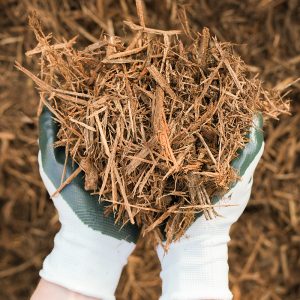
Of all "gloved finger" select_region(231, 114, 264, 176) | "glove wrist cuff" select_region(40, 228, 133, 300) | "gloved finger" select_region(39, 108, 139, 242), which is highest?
"gloved finger" select_region(231, 114, 264, 176)

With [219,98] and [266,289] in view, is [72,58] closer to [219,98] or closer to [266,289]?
[219,98]

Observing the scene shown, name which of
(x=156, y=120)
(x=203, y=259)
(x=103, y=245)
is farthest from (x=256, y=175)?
(x=156, y=120)

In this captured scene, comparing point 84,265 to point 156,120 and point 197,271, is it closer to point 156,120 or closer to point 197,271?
point 197,271

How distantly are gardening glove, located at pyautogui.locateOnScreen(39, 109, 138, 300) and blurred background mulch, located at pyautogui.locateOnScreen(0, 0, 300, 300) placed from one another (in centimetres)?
48

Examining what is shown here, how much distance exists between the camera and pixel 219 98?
1211 mm

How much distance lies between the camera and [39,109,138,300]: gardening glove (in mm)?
1411

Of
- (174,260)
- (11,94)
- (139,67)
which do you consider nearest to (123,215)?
(174,260)

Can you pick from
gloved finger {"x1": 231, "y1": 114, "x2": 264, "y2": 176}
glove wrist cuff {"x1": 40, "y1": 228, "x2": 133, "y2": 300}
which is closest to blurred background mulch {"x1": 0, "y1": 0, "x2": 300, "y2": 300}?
glove wrist cuff {"x1": 40, "y1": 228, "x2": 133, "y2": 300}

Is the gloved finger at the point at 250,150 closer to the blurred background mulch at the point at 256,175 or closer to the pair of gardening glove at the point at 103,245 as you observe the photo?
the pair of gardening glove at the point at 103,245

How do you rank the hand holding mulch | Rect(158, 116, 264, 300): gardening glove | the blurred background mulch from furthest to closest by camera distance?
the blurred background mulch, Rect(158, 116, 264, 300): gardening glove, the hand holding mulch

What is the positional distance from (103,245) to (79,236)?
0.07 meters

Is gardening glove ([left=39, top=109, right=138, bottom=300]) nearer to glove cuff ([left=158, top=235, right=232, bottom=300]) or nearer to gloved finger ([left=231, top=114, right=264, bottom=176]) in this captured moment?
glove cuff ([left=158, top=235, right=232, bottom=300])

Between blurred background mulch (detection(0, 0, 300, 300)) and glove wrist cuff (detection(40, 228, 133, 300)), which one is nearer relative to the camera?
glove wrist cuff (detection(40, 228, 133, 300))

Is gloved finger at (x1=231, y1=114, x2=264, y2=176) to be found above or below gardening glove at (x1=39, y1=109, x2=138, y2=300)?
above
